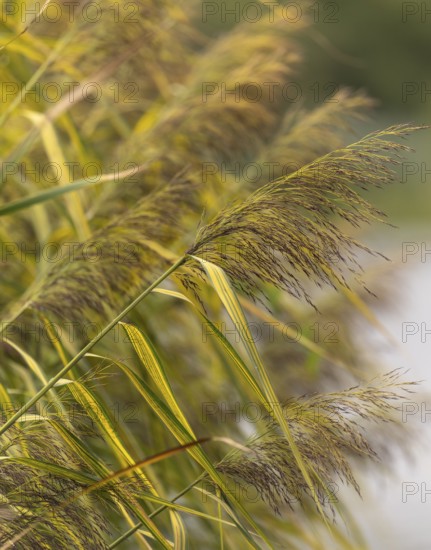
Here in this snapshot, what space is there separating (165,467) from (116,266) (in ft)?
1.56

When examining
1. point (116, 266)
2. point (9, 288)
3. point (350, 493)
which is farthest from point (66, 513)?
point (350, 493)

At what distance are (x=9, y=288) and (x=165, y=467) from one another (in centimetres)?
39

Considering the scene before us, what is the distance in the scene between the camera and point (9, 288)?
1730 millimetres

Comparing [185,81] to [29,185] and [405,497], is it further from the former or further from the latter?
[405,497]

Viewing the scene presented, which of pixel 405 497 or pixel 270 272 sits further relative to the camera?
pixel 405 497

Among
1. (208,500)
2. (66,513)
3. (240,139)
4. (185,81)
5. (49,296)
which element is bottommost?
(66,513)

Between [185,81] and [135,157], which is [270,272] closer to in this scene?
[135,157]

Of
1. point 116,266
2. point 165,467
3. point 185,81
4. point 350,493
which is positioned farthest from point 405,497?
point 116,266

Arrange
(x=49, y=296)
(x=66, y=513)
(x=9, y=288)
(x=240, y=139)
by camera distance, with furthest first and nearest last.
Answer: (x=240, y=139) < (x=9, y=288) < (x=49, y=296) < (x=66, y=513)

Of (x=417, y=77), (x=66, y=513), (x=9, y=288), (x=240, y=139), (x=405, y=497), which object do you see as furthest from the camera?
(x=417, y=77)

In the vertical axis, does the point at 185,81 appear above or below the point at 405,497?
above

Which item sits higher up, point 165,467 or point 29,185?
point 29,185

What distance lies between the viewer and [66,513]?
34.9 inches

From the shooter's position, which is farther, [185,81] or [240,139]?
[185,81]
